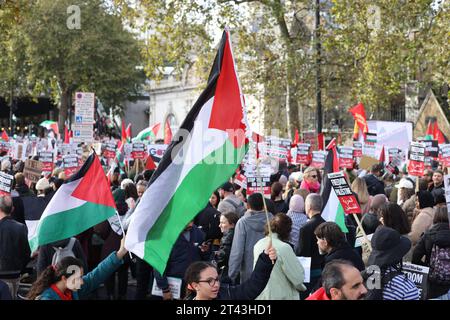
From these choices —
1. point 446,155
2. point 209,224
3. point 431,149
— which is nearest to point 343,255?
point 209,224

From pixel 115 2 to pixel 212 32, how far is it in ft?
11.5

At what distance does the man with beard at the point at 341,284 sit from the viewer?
17.4ft

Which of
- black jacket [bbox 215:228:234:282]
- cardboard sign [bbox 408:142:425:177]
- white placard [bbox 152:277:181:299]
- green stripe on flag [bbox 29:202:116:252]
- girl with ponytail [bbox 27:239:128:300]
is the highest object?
cardboard sign [bbox 408:142:425:177]

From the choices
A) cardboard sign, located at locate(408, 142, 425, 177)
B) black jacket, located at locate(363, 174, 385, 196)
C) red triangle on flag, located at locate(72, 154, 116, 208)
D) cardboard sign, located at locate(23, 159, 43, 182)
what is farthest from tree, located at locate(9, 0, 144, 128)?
red triangle on flag, located at locate(72, 154, 116, 208)

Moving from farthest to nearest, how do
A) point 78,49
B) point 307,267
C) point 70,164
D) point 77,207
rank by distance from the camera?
point 78,49 → point 70,164 → point 77,207 → point 307,267

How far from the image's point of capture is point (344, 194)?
9.30 metres

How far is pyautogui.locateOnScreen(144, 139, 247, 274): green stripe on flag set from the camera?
620cm

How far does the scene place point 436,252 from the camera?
8.02 metres

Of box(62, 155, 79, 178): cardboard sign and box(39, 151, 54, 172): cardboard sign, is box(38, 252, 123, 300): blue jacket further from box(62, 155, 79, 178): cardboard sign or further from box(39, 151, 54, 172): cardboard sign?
box(39, 151, 54, 172): cardboard sign

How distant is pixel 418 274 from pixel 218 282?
2.21 metres

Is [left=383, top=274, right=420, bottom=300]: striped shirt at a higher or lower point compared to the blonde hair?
lower

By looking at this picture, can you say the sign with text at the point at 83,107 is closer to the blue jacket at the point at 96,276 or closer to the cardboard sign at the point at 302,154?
the cardboard sign at the point at 302,154

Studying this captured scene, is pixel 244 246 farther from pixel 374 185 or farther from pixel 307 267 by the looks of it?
pixel 374 185

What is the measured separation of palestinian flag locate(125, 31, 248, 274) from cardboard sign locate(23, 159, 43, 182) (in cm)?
1001
